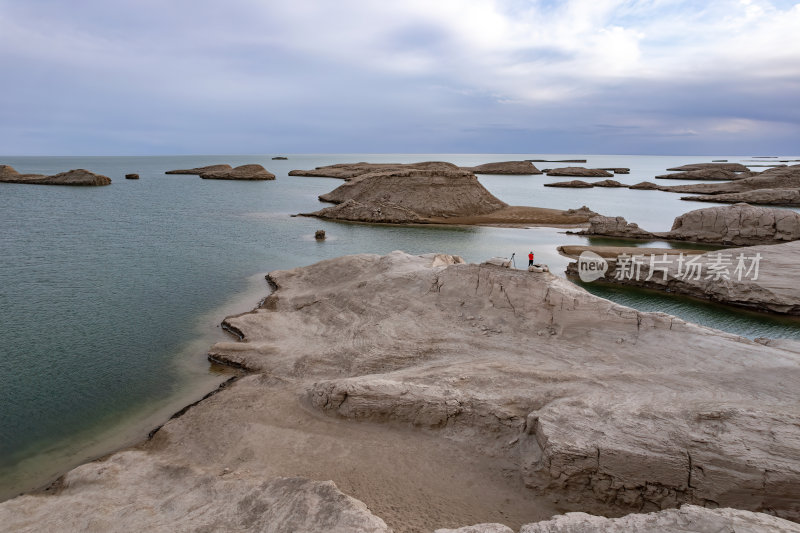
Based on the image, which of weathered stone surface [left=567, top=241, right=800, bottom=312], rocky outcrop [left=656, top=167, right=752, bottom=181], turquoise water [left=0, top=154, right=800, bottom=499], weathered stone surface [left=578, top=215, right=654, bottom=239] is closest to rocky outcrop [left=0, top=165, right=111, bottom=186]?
turquoise water [left=0, top=154, right=800, bottom=499]

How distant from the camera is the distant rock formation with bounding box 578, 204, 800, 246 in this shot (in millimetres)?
36938

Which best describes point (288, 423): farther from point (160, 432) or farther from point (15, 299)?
point (15, 299)

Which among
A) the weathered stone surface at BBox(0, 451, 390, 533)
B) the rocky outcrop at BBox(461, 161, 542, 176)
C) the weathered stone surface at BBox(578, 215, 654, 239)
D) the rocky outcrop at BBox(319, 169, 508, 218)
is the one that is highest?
the rocky outcrop at BBox(461, 161, 542, 176)

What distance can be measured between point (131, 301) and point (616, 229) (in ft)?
134

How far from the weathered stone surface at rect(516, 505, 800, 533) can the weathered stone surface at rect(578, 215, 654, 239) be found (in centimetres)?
4145

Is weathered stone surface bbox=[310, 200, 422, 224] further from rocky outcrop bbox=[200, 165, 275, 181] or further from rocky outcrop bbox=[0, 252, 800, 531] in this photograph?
rocky outcrop bbox=[200, 165, 275, 181]

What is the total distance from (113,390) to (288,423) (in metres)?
6.62

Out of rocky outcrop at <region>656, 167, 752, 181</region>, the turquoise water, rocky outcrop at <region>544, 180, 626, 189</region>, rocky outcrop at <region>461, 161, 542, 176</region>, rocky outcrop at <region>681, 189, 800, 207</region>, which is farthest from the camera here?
rocky outcrop at <region>461, 161, 542, 176</region>

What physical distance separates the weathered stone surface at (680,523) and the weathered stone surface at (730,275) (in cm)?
2206

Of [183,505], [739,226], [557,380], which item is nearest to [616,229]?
[739,226]

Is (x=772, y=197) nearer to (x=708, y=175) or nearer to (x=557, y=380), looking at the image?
(x=708, y=175)

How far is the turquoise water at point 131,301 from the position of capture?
494 inches

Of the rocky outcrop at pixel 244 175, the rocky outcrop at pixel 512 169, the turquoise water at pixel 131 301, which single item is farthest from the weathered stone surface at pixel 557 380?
the rocky outcrop at pixel 512 169

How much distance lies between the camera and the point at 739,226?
1533 inches
